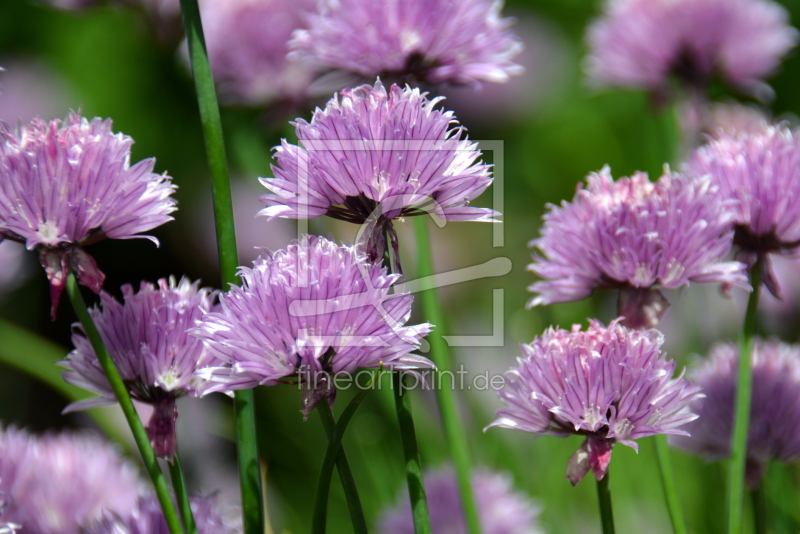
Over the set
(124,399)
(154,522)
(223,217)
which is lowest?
A: (154,522)

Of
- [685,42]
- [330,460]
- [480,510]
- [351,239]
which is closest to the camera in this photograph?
[330,460]

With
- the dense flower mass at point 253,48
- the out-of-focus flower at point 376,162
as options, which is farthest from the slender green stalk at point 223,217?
the dense flower mass at point 253,48

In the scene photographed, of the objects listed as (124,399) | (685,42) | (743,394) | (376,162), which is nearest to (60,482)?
(124,399)

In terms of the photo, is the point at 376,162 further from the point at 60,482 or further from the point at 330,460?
the point at 60,482

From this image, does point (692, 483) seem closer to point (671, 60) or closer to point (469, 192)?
point (671, 60)

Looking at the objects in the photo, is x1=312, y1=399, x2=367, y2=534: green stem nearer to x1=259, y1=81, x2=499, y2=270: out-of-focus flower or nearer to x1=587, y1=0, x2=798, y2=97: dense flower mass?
x1=259, y1=81, x2=499, y2=270: out-of-focus flower

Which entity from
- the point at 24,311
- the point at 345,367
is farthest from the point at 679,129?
the point at 24,311

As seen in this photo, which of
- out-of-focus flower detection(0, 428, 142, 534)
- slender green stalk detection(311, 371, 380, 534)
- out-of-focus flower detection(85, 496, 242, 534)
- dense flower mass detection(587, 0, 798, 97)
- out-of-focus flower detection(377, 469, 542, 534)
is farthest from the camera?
dense flower mass detection(587, 0, 798, 97)

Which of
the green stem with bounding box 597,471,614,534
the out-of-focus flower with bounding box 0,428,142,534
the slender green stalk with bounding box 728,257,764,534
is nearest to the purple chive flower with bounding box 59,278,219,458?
the out-of-focus flower with bounding box 0,428,142,534
